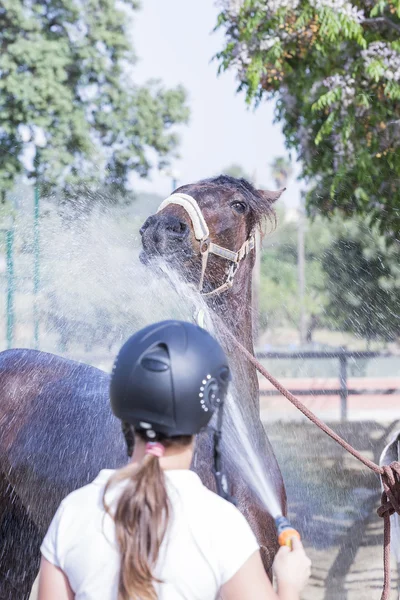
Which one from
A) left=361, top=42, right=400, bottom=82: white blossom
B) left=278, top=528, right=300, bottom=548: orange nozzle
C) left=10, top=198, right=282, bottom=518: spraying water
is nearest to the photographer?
left=278, top=528, right=300, bottom=548: orange nozzle

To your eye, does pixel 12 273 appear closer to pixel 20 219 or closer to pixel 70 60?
pixel 20 219

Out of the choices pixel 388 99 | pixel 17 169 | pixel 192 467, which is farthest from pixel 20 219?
pixel 192 467

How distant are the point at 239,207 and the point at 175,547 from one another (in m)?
2.01

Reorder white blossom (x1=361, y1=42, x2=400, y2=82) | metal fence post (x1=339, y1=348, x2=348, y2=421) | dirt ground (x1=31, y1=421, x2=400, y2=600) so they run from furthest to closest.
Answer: metal fence post (x1=339, y1=348, x2=348, y2=421)
white blossom (x1=361, y1=42, x2=400, y2=82)
dirt ground (x1=31, y1=421, x2=400, y2=600)

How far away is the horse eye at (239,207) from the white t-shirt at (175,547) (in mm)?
1895

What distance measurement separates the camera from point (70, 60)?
15.4 m

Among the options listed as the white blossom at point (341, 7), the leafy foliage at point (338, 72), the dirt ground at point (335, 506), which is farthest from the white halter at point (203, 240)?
the white blossom at point (341, 7)

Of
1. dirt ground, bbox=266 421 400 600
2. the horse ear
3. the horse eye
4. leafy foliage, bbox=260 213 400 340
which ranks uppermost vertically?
leafy foliage, bbox=260 213 400 340

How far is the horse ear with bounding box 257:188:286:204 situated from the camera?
3299 mm

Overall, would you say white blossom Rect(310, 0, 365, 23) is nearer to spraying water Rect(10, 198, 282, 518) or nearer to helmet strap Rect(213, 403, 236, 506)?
spraying water Rect(10, 198, 282, 518)

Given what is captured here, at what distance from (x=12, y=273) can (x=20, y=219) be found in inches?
23.6

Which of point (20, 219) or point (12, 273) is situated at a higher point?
point (20, 219)

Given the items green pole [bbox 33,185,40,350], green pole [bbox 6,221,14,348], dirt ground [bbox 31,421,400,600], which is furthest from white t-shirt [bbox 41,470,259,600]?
green pole [bbox 6,221,14,348]

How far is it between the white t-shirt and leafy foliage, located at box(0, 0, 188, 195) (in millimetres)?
12389
